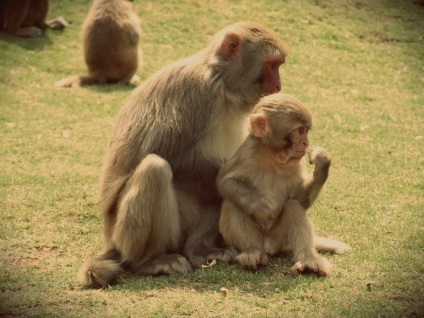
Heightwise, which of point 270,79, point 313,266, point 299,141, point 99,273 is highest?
point 270,79

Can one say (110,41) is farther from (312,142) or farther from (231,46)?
(231,46)

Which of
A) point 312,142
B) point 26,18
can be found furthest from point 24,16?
point 312,142

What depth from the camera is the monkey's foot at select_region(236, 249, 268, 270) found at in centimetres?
589

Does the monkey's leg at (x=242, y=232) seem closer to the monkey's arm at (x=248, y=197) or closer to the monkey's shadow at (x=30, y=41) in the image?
the monkey's arm at (x=248, y=197)

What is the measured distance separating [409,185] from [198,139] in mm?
3088

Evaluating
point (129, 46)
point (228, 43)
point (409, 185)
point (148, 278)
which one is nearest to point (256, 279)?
point (148, 278)

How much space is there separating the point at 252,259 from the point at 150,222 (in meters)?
0.88

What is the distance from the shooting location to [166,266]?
19.7ft

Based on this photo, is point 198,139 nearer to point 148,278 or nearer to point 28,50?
point 148,278

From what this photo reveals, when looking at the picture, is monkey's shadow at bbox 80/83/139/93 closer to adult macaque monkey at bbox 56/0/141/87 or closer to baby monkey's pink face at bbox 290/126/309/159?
adult macaque monkey at bbox 56/0/141/87

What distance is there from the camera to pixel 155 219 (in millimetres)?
5949

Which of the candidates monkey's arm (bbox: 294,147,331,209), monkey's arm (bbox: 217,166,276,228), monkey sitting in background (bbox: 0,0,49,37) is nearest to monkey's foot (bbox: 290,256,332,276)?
monkey's arm (bbox: 217,166,276,228)

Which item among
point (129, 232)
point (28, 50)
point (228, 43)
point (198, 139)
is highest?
point (228, 43)

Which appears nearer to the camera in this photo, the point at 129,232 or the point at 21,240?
the point at 129,232
